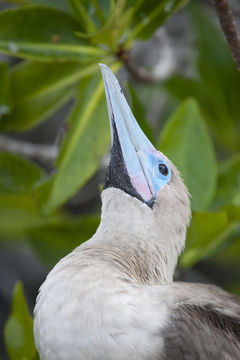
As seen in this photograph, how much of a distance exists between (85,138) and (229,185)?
934 mm

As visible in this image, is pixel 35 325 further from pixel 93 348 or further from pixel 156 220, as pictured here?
pixel 156 220

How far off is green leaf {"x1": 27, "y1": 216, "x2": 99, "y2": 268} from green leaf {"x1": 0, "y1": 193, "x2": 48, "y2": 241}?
14cm

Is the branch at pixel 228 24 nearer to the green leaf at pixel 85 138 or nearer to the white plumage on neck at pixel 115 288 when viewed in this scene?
the white plumage on neck at pixel 115 288

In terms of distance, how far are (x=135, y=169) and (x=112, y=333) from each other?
0.86 meters

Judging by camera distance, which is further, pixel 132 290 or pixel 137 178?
pixel 137 178

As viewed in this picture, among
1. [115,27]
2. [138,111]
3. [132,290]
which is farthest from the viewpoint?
[138,111]

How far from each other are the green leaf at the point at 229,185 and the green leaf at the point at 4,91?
4.32 ft

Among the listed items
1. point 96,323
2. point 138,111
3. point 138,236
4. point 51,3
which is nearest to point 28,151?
point 51,3

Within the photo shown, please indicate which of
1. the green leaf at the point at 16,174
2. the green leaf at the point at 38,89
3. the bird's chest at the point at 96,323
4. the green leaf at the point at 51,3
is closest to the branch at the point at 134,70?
the green leaf at the point at 38,89

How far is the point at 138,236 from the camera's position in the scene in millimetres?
3367

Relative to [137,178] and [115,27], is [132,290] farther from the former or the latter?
[115,27]

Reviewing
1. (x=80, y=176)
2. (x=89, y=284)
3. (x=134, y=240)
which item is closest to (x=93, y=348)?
(x=89, y=284)

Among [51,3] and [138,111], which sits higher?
[51,3]

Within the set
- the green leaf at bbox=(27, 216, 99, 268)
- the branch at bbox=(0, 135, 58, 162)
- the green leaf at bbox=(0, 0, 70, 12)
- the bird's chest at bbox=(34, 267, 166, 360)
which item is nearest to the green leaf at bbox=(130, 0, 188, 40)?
the green leaf at bbox=(0, 0, 70, 12)
